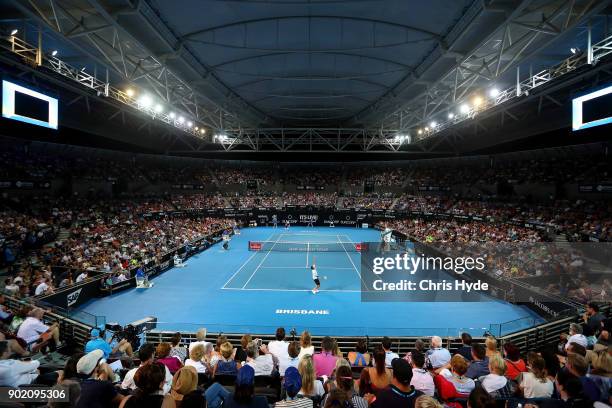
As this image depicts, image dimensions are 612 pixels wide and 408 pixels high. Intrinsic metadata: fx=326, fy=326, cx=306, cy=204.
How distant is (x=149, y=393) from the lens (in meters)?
3.55

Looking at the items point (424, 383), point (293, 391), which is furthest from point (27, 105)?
point (424, 383)

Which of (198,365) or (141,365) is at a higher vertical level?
(141,365)

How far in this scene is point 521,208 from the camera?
92.8ft

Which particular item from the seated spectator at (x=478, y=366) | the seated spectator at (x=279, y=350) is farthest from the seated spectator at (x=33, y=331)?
the seated spectator at (x=478, y=366)

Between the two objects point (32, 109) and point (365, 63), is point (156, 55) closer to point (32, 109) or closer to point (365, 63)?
point (32, 109)

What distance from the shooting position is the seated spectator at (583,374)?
13.6 feet

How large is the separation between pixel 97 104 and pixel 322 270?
23146mm

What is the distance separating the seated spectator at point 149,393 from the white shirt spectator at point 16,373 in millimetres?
2595

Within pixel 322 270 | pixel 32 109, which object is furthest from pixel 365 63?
pixel 32 109

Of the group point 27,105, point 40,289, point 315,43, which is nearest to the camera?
point 40,289

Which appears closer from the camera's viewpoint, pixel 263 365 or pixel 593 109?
pixel 263 365

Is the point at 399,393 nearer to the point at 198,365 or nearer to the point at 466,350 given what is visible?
the point at 198,365

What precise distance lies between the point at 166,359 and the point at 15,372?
80.7 inches

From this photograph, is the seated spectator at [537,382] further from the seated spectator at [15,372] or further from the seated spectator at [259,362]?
the seated spectator at [15,372]
